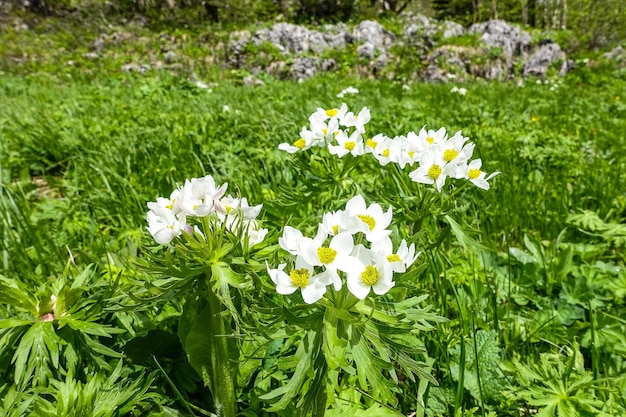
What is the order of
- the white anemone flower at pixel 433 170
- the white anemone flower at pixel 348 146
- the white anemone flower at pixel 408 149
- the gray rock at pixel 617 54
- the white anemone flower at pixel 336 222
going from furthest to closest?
the gray rock at pixel 617 54, the white anemone flower at pixel 348 146, the white anemone flower at pixel 408 149, the white anemone flower at pixel 433 170, the white anemone flower at pixel 336 222

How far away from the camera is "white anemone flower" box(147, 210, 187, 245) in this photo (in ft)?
3.20

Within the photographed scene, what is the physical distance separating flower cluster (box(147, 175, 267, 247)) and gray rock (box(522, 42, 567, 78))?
17651mm

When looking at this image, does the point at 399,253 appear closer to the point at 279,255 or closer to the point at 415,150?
the point at 279,255

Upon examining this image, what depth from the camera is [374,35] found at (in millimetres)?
16875

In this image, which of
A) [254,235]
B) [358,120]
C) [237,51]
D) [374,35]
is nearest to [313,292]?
[254,235]

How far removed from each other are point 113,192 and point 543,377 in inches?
109

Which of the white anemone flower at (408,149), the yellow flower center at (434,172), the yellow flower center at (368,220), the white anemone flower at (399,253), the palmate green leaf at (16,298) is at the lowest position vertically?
the palmate green leaf at (16,298)

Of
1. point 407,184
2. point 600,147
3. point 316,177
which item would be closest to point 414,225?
point 407,184

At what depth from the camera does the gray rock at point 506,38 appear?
653 inches

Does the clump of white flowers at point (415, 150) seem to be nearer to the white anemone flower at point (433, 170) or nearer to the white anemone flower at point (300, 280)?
the white anemone flower at point (433, 170)

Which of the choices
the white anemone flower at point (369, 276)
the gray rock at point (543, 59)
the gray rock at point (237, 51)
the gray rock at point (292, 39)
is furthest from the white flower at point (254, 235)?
the gray rock at point (543, 59)

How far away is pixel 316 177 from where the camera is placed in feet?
5.24

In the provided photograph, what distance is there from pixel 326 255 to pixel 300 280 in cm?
8

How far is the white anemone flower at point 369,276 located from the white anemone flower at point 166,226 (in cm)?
46
